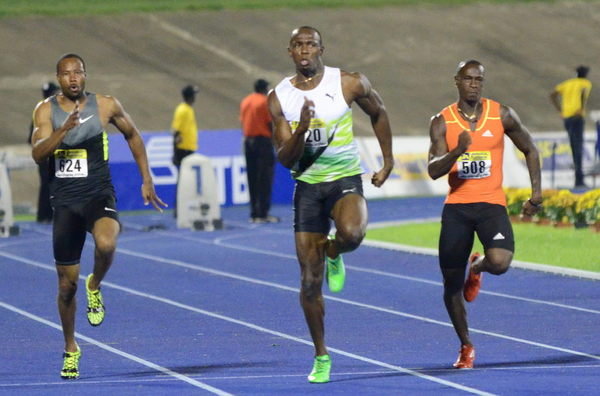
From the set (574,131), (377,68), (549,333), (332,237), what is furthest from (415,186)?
(332,237)

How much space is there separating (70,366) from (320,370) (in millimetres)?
1686

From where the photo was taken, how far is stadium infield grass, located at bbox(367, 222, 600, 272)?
17828 mm

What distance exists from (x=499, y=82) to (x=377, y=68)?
134 inches

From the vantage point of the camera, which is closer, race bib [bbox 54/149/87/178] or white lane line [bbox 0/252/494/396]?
white lane line [bbox 0/252/494/396]

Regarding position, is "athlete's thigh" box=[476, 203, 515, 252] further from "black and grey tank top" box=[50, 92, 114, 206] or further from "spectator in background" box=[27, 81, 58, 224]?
"spectator in background" box=[27, 81, 58, 224]

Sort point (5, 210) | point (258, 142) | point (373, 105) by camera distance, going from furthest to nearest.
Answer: point (258, 142)
point (5, 210)
point (373, 105)

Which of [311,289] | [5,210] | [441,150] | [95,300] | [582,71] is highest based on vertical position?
[582,71]

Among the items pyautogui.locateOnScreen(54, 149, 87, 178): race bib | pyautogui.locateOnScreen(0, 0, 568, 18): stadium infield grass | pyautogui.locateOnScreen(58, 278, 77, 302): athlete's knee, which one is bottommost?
pyautogui.locateOnScreen(58, 278, 77, 302): athlete's knee

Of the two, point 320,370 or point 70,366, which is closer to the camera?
point 320,370

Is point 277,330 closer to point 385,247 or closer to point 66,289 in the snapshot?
point 66,289

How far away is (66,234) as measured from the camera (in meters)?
10.4

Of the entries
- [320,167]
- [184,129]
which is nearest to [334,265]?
A: [320,167]

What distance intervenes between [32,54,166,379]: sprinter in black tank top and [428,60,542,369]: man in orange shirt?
202 centimetres

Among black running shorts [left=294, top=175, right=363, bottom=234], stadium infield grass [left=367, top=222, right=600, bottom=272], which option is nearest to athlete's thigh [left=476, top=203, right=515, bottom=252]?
black running shorts [left=294, top=175, right=363, bottom=234]
